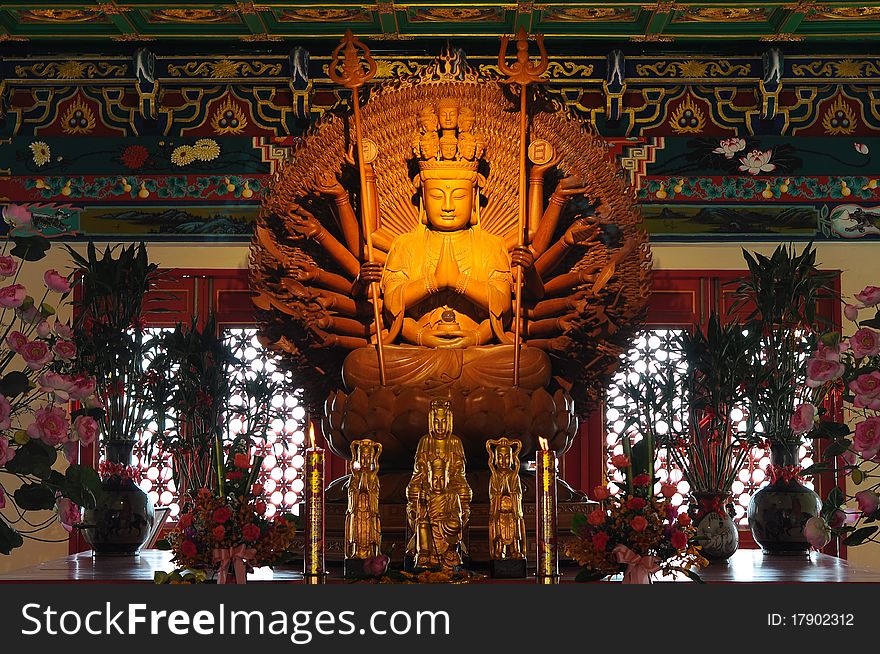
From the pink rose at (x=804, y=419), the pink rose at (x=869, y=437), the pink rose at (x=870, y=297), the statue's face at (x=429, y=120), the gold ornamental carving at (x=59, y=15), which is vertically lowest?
the pink rose at (x=869, y=437)

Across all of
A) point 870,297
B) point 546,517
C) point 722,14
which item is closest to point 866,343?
point 870,297

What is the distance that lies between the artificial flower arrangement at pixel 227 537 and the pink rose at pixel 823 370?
1348mm

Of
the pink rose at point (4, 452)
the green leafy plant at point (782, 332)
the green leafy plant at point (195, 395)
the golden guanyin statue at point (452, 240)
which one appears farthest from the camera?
the green leafy plant at point (195, 395)

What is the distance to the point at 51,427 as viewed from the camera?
8.42ft

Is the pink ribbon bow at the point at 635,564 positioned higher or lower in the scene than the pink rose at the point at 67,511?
lower

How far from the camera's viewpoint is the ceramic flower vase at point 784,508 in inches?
159

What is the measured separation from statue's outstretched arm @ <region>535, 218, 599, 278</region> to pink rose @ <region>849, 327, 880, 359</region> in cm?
179

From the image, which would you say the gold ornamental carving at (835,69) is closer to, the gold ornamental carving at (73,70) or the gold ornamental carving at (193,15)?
the gold ornamental carving at (193,15)

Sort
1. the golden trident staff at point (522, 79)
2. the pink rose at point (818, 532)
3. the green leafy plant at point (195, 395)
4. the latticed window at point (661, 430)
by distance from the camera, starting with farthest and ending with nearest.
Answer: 1. the latticed window at point (661, 430)
2. the green leafy plant at point (195, 395)
3. the golden trident staff at point (522, 79)
4. the pink rose at point (818, 532)

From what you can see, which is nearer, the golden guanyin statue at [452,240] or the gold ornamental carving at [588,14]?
the golden guanyin statue at [452,240]

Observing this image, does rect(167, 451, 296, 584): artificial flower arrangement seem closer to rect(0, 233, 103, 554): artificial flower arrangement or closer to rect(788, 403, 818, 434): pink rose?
rect(0, 233, 103, 554): artificial flower arrangement

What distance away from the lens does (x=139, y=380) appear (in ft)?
14.2

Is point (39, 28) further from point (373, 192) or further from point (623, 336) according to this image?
point (623, 336)

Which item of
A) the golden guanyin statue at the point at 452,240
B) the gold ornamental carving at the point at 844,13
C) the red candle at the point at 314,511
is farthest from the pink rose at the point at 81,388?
the gold ornamental carving at the point at 844,13
